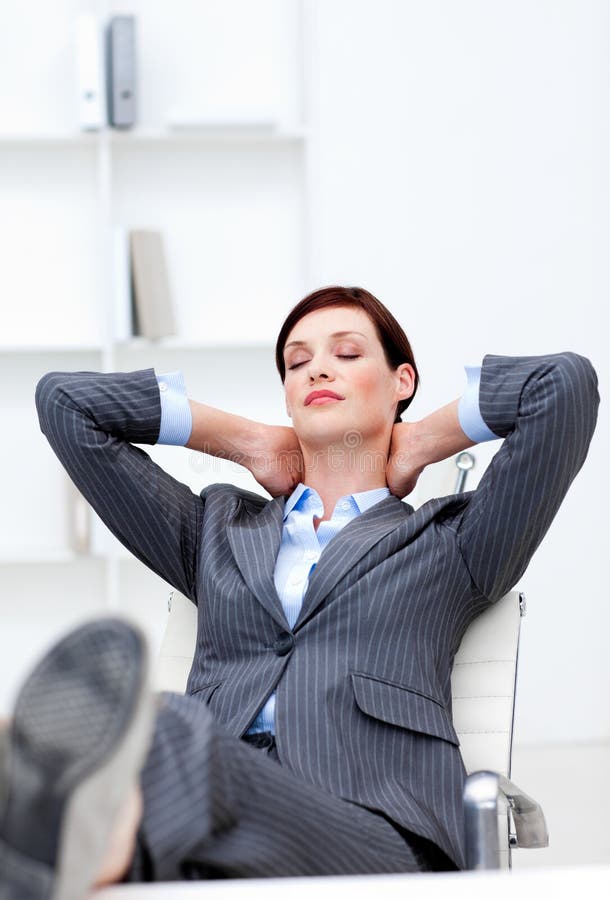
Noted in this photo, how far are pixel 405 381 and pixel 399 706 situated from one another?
2.07 ft

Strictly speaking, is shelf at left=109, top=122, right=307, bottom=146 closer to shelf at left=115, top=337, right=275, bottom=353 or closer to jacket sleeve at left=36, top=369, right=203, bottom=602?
shelf at left=115, top=337, right=275, bottom=353

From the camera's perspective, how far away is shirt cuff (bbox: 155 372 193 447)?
6.20 ft

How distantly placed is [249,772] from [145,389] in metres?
0.81

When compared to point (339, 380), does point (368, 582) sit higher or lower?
lower

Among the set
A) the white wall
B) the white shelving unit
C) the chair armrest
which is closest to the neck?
the chair armrest

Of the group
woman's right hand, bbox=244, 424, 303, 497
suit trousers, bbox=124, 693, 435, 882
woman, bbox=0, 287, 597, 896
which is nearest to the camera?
suit trousers, bbox=124, 693, 435, 882

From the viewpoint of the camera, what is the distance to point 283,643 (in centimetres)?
167

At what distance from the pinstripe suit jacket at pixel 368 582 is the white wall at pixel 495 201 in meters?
1.81

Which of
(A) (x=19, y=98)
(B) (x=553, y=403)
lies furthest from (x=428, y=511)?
(A) (x=19, y=98)

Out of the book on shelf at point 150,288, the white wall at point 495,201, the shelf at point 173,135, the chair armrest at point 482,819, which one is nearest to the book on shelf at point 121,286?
the book on shelf at point 150,288

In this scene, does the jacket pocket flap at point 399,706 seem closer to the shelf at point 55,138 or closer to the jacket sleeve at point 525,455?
the jacket sleeve at point 525,455

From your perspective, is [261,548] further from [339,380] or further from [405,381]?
[405,381]

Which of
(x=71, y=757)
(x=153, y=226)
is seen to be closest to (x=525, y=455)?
(x=71, y=757)

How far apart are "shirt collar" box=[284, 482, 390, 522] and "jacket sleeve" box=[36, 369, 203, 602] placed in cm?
15
